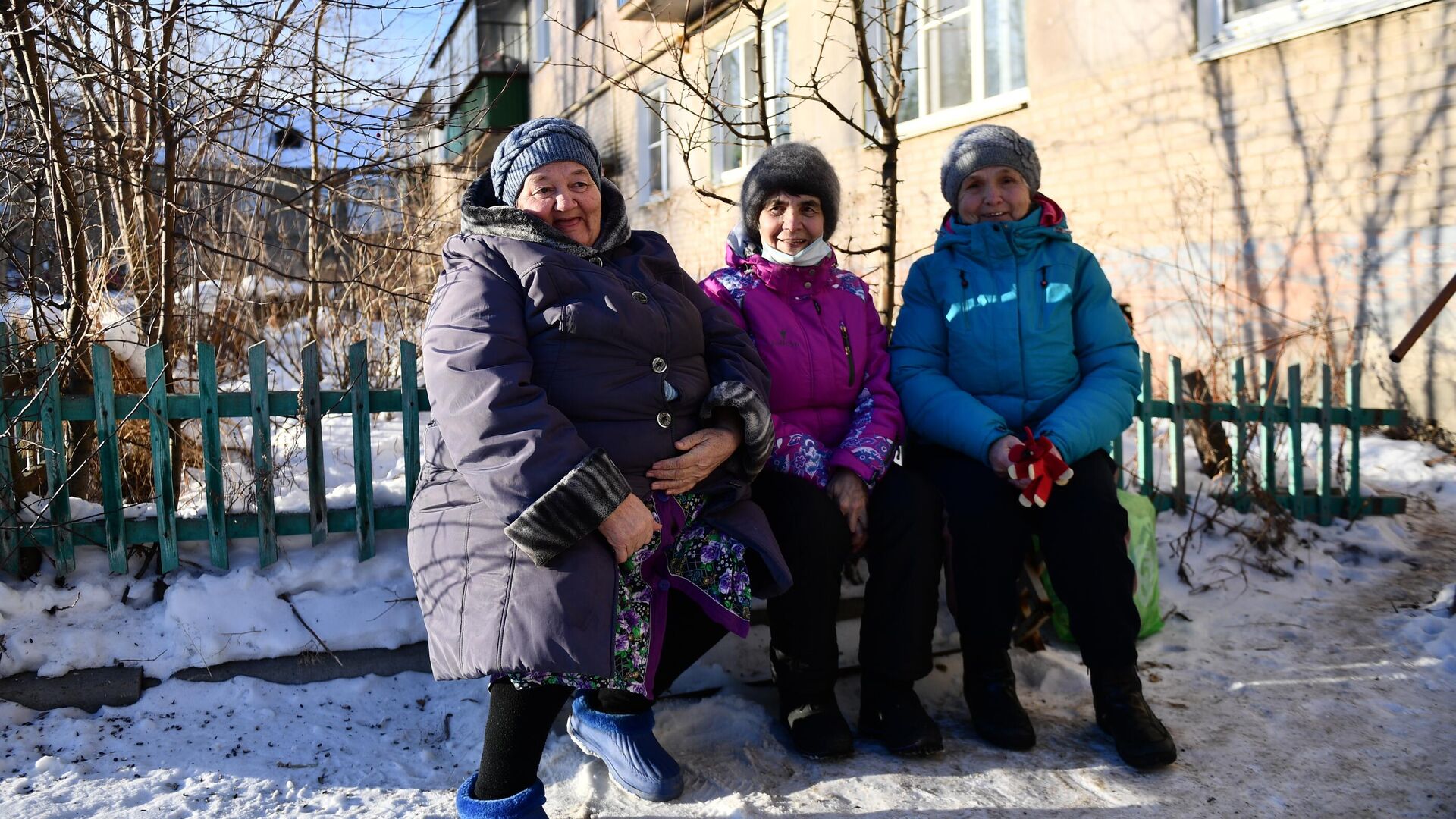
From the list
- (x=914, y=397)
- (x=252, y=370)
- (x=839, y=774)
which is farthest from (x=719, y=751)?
(x=252, y=370)

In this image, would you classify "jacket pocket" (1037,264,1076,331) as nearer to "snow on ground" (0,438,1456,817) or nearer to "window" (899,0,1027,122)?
"snow on ground" (0,438,1456,817)

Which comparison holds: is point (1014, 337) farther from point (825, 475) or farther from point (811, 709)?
point (811, 709)

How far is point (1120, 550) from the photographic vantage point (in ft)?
7.84

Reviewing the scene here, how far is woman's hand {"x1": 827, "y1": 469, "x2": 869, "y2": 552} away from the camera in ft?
7.98

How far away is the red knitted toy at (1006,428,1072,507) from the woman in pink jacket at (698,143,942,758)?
0.71 ft

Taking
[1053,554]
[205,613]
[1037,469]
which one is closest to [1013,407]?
[1037,469]

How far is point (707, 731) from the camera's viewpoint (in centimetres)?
247

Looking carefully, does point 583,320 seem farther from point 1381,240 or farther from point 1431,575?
point 1381,240

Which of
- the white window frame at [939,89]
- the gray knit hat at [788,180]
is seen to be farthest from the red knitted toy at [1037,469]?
the white window frame at [939,89]

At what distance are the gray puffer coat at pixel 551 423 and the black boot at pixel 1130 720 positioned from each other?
0.84 m

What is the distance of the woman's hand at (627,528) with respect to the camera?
1969 millimetres

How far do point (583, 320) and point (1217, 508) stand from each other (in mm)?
2947

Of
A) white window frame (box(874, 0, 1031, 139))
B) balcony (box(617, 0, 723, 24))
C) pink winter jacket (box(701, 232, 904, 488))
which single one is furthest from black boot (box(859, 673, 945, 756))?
balcony (box(617, 0, 723, 24))

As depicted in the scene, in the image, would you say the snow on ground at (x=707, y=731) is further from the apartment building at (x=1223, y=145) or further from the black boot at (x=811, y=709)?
the apartment building at (x=1223, y=145)
